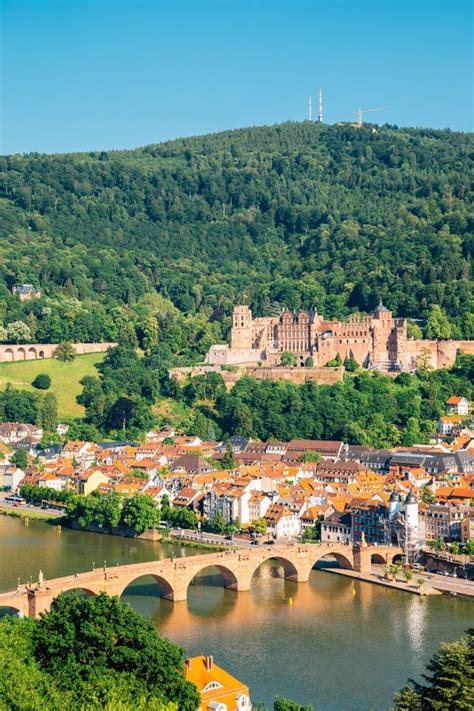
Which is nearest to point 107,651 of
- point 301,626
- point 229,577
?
point 301,626

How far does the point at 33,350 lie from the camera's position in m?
74.9

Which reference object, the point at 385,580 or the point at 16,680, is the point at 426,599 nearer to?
the point at 385,580

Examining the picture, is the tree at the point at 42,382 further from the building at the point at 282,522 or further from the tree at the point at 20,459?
the building at the point at 282,522

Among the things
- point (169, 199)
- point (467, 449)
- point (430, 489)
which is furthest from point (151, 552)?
point (169, 199)

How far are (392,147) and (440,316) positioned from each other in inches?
2011

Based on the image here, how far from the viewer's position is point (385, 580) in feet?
125

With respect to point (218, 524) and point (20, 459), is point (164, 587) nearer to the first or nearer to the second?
point (218, 524)

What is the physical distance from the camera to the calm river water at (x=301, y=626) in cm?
2754

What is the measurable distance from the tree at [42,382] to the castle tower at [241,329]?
11967 mm

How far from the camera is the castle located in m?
68.8

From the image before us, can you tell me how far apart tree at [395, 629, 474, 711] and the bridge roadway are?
11789mm

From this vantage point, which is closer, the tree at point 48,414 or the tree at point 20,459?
the tree at point 20,459

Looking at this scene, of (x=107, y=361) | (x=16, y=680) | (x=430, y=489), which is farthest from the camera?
(x=107, y=361)

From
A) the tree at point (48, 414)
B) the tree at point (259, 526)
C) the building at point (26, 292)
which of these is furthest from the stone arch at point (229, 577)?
the building at point (26, 292)
